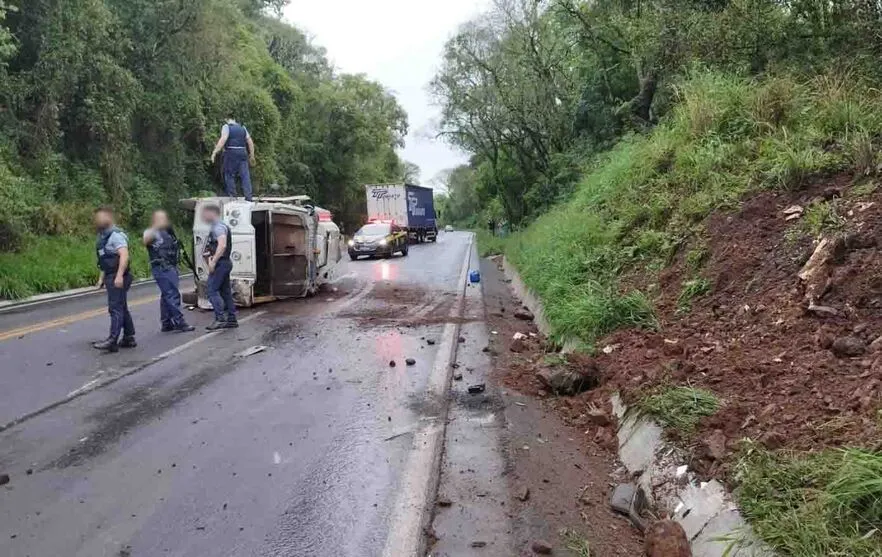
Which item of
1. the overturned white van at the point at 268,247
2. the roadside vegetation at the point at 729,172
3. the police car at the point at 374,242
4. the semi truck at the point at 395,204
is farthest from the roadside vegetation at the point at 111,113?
the roadside vegetation at the point at 729,172

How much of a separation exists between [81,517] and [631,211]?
26.2ft

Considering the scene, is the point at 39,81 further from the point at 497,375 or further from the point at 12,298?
the point at 497,375

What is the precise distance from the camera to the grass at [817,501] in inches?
110

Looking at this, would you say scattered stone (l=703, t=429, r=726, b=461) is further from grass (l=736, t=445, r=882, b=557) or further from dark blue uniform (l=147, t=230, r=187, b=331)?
dark blue uniform (l=147, t=230, r=187, b=331)

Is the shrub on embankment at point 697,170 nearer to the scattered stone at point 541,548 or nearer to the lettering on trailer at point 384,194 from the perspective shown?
the scattered stone at point 541,548

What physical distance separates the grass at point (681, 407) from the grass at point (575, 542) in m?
1.04

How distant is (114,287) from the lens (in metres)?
8.55

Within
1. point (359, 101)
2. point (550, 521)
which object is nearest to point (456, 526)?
point (550, 521)

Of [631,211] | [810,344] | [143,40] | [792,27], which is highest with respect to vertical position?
[143,40]

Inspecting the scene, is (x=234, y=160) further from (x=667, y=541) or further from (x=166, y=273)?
(x=667, y=541)

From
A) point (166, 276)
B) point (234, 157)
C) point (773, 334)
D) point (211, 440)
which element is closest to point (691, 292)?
point (773, 334)

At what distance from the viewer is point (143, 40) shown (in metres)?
25.0

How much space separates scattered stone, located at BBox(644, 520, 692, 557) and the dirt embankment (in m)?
0.46

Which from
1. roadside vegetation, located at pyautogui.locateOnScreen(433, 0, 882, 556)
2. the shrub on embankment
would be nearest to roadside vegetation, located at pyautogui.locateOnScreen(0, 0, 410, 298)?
the shrub on embankment
